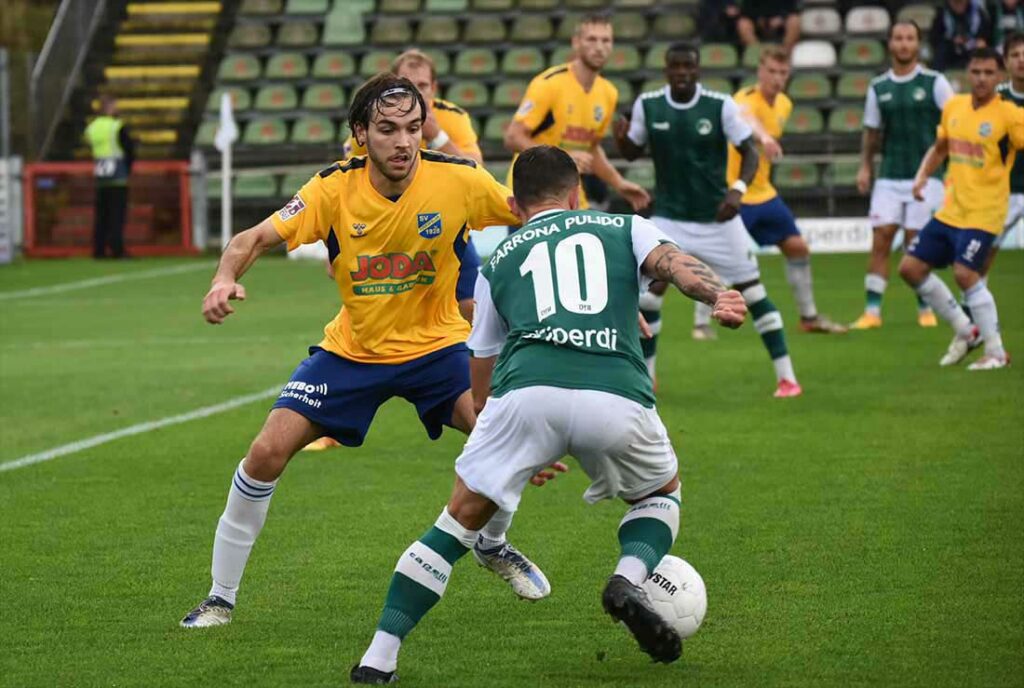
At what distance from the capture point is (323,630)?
20.4ft

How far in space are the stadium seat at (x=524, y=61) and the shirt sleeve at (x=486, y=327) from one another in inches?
908

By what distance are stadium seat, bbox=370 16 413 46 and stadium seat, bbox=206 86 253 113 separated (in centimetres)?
231

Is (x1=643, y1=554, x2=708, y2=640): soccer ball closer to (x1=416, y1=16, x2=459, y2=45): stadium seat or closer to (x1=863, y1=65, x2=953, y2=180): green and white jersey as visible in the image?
(x1=863, y1=65, x2=953, y2=180): green and white jersey

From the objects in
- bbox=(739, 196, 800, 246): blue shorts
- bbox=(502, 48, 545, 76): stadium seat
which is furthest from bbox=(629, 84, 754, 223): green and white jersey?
bbox=(502, 48, 545, 76): stadium seat

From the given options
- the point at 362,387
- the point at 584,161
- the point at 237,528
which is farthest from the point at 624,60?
the point at 237,528

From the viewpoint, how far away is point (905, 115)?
640 inches

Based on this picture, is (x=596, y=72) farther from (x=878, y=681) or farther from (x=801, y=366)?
(x=878, y=681)

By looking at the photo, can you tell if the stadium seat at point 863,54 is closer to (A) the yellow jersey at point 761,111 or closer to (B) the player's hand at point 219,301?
(A) the yellow jersey at point 761,111

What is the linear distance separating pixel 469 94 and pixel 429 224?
72.9 ft

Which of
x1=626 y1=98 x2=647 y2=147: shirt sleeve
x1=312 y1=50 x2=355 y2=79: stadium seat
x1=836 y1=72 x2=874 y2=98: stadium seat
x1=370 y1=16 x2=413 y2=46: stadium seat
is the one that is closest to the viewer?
x1=626 y1=98 x2=647 y2=147: shirt sleeve

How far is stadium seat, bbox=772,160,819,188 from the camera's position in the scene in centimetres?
2553

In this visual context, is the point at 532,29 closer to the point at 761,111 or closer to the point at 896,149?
the point at 761,111

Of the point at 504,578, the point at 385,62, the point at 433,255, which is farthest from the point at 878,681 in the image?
the point at 385,62

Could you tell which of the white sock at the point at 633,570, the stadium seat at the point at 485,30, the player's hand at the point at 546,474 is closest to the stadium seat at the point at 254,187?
the stadium seat at the point at 485,30
